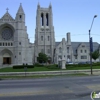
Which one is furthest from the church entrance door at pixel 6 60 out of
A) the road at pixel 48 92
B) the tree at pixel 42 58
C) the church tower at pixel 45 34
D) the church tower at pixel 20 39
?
the road at pixel 48 92

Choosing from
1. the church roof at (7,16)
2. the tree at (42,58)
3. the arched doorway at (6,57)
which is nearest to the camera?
the arched doorway at (6,57)

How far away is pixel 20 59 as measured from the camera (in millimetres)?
72062

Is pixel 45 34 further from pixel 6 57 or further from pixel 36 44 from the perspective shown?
pixel 6 57

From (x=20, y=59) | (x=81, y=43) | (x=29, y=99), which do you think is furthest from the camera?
(x=81, y=43)

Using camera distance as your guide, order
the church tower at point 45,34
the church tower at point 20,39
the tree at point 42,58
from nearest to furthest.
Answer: the church tower at point 20,39, the tree at point 42,58, the church tower at point 45,34

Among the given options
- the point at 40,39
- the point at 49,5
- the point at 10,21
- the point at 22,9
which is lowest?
the point at 40,39

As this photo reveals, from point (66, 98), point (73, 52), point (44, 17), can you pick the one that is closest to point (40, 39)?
point (44, 17)

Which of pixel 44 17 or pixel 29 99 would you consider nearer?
pixel 29 99

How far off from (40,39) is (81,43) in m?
20.4

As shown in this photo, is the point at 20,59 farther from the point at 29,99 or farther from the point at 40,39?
the point at 29,99

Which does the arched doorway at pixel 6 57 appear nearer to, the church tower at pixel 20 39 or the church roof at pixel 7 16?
the church tower at pixel 20 39

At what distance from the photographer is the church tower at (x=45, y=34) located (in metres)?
85.6

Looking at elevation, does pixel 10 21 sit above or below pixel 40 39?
above

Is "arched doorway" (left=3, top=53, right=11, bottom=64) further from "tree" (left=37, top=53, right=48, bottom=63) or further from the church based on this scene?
"tree" (left=37, top=53, right=48, bottom=63)
